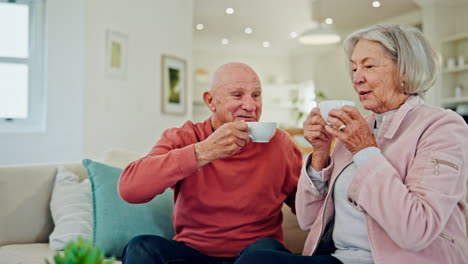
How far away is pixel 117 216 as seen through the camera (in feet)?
6.03

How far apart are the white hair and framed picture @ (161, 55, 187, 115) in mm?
4188

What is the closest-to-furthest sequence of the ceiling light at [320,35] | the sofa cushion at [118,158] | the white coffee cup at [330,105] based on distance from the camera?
the white coffee cup at [330,105]
the sofa cushion at [118,158]
the ceiling light at [320,35]

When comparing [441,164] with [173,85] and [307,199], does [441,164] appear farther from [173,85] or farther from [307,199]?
[173,85]

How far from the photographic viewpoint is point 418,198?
1.12 m

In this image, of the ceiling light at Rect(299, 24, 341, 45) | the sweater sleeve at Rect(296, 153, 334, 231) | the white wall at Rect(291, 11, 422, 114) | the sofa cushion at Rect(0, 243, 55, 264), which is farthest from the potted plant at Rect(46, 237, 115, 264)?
the white wall at Rect(291, 11, 422, 114)

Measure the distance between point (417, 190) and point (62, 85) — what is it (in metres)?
3.75

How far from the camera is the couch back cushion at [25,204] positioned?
1911mm

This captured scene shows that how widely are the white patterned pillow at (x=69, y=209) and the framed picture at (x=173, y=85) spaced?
11.1ft

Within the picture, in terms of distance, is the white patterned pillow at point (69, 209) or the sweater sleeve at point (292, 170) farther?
the white patterned pillow at point (69, 209)

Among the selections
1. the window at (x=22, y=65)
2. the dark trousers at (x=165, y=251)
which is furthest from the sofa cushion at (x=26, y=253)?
the window at (x=22, y=65)

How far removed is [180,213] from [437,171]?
Answer: 0.88m

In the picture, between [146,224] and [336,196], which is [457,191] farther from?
[146,224]

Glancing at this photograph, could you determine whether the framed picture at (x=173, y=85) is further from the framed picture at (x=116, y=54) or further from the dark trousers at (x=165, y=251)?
the dark trousers at (x=165, y=251)

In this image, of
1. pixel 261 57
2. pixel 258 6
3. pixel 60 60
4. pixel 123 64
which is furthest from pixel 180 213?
pixel 261 57
